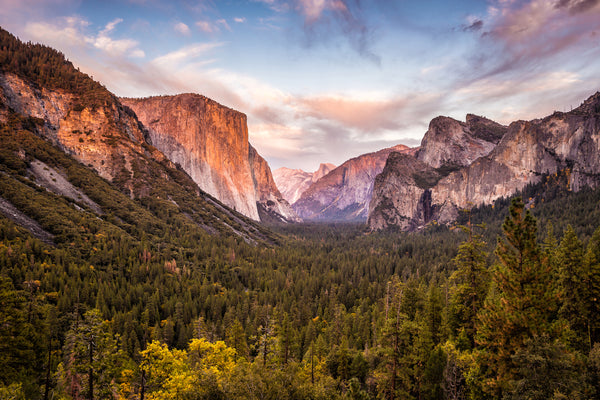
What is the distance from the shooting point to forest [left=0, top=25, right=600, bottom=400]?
1538cm

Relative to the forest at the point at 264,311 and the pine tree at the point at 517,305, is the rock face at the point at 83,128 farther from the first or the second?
the pine tree at the point at 517,305

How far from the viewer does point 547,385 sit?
12.6m

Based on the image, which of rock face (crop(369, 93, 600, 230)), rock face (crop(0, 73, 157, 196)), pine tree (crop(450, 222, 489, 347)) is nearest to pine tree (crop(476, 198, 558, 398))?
pine tree (crop(450, 222, 489, 347))

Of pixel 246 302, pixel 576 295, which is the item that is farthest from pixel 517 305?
pixel 246 302

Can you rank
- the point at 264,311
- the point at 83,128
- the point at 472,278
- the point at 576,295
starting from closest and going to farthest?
the point at 576,295, the point at 472,278, the point at 264,311, the point at 83,128

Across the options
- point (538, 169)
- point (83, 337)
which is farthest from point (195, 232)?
point (538, 169)

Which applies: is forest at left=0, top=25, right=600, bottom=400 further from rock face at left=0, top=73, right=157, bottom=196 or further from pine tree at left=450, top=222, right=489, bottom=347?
rock face at left=0, top=73, right=157, bottom=196

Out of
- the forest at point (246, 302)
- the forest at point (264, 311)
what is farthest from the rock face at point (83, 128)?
the forest at point (264, 311)

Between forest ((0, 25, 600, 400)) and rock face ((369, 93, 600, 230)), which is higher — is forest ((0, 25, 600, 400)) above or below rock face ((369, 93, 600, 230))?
below

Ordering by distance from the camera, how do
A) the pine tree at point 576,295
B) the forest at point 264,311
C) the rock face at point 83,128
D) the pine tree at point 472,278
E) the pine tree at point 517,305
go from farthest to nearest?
the rock face at point 83,128
the pine tree at point 472,278
the pine tree at point 576,295
the forest at point 264,311
the pine tree at point 517,305

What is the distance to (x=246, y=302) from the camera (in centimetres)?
6700

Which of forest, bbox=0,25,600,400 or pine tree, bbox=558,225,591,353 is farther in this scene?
pine tree, bbox=558,225,591,353

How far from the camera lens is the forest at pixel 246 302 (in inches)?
606

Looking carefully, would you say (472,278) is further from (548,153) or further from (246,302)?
(548,153)
